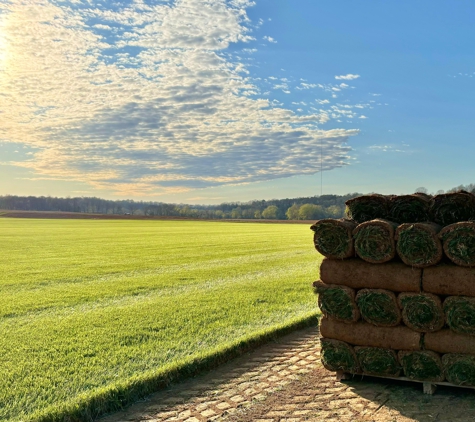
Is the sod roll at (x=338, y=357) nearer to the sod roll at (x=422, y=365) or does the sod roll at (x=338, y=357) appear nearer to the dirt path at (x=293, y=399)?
the dirt path at (x=293, y=399)

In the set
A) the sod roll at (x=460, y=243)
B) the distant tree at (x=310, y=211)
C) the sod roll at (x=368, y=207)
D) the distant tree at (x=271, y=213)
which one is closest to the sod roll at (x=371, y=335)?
the sod roll at (x=460, y=243)

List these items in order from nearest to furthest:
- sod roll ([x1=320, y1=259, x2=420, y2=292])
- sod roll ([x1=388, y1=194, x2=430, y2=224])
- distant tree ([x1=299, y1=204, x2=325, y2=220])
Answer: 1. sod roll ([x1=320, y1=259, x2=420, y2=292])
2. sod roll ([x1=388, y1=194, x2=430, y2=224])
3. distant tree ([x1=299, y1=204, x2=325, y2=220])

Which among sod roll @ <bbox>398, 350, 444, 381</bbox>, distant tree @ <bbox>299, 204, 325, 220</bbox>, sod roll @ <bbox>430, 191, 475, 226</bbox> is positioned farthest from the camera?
distant tree @ <bbox>299, 204, 325, 220</bbox>

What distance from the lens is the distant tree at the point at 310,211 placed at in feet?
380

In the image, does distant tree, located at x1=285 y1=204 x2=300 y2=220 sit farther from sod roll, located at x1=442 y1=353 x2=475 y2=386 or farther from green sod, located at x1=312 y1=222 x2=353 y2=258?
sod roll, located at x1=442 y1=353 x2=475 y2=386

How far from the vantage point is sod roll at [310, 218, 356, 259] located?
698cm

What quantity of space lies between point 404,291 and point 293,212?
123 meters

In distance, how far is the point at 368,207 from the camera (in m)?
7.61

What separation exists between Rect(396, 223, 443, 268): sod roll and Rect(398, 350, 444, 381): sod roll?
4.12 ft

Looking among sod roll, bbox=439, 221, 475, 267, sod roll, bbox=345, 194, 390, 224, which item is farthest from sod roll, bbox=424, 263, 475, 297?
sod roll, bbox=345, 194, 390, 224

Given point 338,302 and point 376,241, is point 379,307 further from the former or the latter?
point 376,241

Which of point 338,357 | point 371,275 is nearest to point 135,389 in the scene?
point 338,357

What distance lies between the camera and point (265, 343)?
9.20 metres

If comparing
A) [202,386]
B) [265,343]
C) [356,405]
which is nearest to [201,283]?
[265,343]
